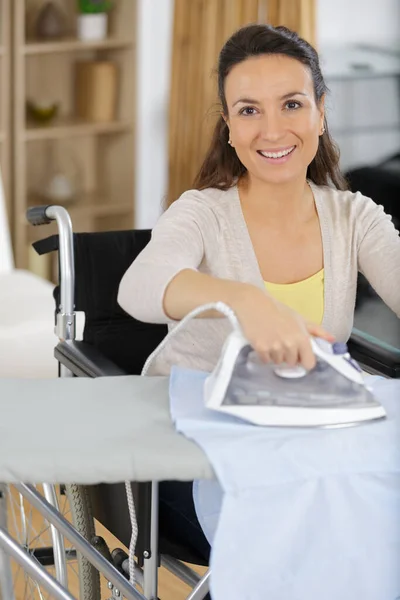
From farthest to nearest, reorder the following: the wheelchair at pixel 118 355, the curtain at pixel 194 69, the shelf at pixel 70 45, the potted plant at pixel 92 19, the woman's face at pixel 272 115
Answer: the potted plant at pixel 92 19 → the shelf at pixel 70 45 → the curtain at pixel 194 69 → the woman's face at pixel 272 115 → the wheelchair at pixel 118 355

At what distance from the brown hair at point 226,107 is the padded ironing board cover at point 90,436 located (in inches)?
21.3

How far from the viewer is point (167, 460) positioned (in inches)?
45.3

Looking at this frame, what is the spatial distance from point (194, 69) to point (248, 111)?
239 cm

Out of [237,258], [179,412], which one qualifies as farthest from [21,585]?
[179,412]

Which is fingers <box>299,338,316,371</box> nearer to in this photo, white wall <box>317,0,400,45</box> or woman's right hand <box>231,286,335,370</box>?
woman's right hand <box>231,286,335,370</box>

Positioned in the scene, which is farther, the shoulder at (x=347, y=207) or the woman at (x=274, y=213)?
the shoulder at (x=347, y=207)

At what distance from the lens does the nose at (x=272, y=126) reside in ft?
5.42

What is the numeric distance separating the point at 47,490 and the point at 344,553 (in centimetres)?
77

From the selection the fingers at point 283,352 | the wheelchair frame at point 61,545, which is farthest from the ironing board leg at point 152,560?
the fingers at point 283,352

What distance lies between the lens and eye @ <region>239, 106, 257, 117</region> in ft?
5.48

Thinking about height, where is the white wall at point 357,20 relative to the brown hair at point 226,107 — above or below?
above

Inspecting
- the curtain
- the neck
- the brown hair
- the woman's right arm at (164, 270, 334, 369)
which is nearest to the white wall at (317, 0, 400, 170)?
the curtain

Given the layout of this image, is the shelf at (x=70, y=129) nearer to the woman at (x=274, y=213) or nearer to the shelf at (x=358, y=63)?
the shelf at (x=358, y=63)

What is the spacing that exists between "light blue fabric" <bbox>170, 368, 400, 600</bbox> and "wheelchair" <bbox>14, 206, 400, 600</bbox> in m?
0.23
